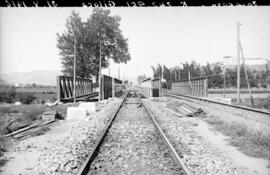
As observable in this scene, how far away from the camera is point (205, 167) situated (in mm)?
5066

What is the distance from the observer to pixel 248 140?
26.0 ft

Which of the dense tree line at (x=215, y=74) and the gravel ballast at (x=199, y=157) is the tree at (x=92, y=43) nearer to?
the dense tree line at (x=215, y=74)

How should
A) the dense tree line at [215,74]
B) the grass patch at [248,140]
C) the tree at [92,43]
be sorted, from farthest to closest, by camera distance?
the dense tree line at [215,74], the tree at [92,43], the grass patch at [248,140]

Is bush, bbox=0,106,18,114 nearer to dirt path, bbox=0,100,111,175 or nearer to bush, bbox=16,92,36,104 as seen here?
dirt path, bbox=0,100,111,175

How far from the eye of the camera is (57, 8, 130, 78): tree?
133 ft

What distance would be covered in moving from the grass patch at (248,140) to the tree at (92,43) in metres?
32.8

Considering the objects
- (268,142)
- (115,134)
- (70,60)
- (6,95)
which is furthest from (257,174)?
(70,60)

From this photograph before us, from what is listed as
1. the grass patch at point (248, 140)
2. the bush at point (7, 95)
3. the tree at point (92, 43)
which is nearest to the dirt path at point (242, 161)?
the grass patch at point (248, 140)

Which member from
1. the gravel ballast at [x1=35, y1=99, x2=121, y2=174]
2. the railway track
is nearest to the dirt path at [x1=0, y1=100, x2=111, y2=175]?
the gravel ballast at [x1=35, y1=99, x2=121, y2=174]

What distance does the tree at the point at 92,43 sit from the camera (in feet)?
133

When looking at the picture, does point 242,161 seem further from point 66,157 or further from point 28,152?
point 28,152

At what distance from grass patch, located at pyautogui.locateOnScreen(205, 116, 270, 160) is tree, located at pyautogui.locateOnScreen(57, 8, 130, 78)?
32.8 m

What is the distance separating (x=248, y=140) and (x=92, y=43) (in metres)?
36.5

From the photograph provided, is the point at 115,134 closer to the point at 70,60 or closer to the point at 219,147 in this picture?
the point at 219,147
